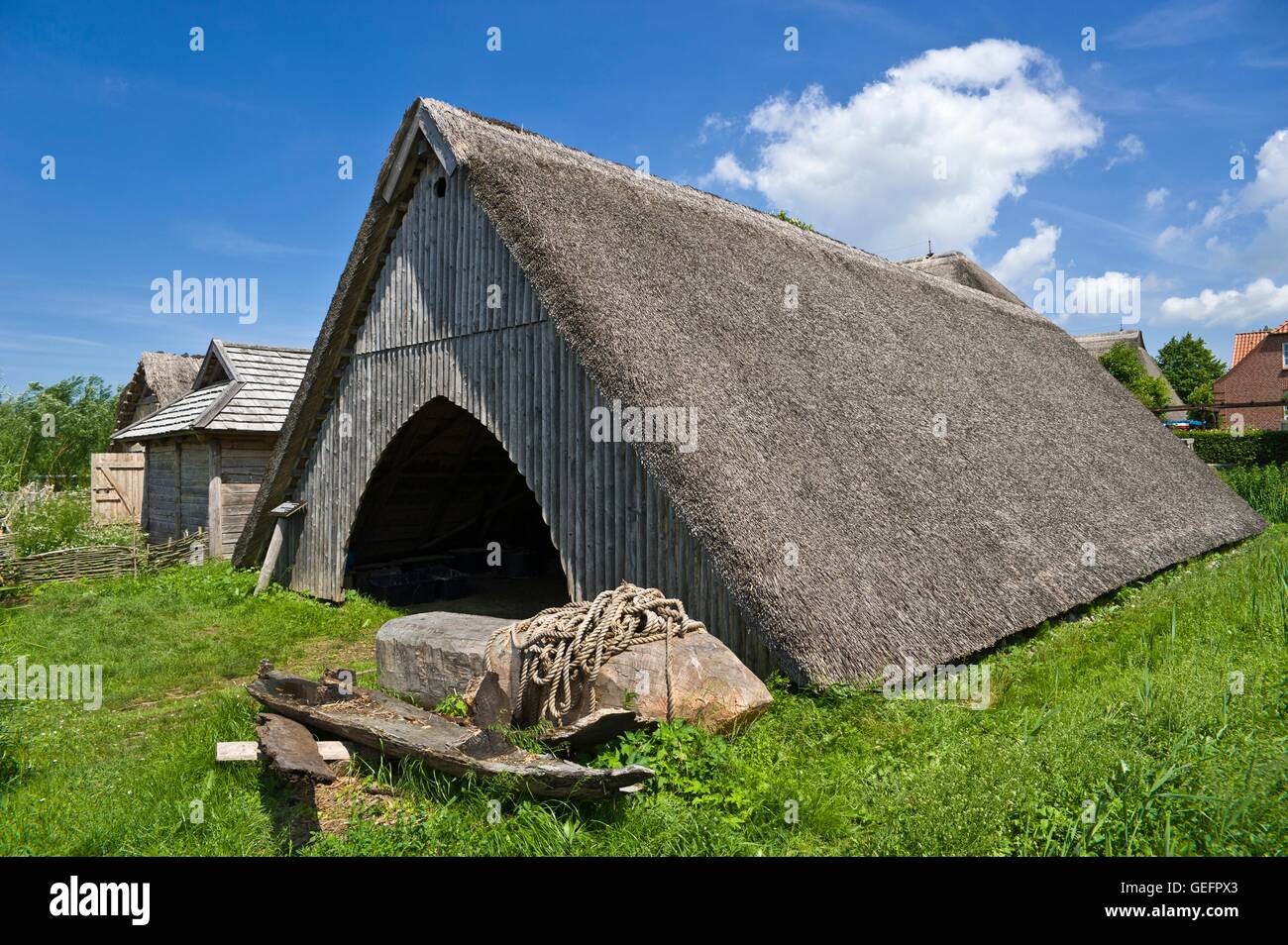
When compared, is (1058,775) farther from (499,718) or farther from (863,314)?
(863,314)

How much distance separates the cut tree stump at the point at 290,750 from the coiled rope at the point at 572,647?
123 cm

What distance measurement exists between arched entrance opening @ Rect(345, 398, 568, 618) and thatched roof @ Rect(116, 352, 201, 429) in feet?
44.0

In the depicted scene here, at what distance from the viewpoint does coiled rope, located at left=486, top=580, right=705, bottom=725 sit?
515cm

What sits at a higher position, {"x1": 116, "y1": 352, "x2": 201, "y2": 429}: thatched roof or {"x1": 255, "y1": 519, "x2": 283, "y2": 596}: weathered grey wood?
{"x1": 116, "y1": 352, "x2": 201, "y2": 429}: thatched roof

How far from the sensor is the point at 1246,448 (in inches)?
1084

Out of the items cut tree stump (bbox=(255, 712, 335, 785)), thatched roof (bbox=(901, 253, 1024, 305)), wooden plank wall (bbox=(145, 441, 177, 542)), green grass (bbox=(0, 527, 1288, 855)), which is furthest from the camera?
thatched roof (bbox=(901, 253, 1024, 305))

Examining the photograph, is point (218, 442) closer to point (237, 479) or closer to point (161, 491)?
point (237, 479)

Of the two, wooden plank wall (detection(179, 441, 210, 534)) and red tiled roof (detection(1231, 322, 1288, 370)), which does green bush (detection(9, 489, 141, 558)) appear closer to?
wooden plank wall (detection(179, 441, 210, 534))

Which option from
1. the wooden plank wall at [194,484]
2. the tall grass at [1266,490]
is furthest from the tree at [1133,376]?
the wooden plank wall at [194,484]

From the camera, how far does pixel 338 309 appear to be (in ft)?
36.6

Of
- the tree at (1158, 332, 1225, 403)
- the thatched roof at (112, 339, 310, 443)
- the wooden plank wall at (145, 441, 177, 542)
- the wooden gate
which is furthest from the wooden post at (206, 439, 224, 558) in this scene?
the tree at (1158, 332, 1225, 403)

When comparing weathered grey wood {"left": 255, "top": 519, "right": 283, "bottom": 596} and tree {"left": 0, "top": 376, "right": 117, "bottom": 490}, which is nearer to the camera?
weathered grey wood {"left": 255, "top": 519, "right": 283, "bottom": 596}

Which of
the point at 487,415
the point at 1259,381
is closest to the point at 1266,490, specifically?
the point at 487,415

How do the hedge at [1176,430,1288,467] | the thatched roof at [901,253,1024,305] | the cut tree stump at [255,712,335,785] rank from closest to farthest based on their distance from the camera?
1. the cut tree stump at [255,712,335,785]
2. the thatched roof at [901,253,1024,305]
3. the hedge at [1176,430,1288,467]
